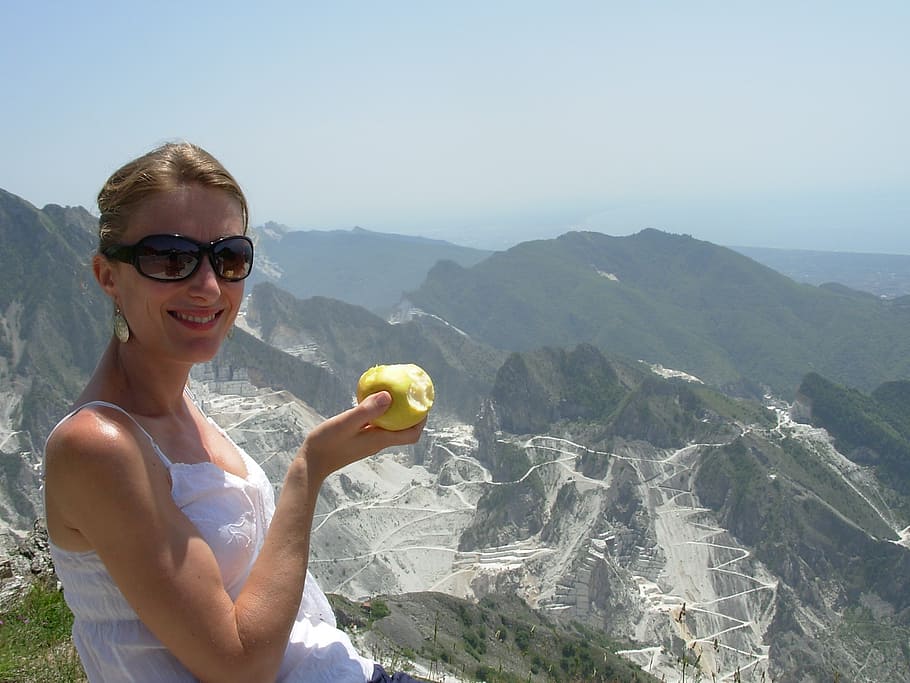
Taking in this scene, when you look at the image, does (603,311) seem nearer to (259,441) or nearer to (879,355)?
(879,355)

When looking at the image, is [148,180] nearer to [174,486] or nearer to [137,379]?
[137,379]

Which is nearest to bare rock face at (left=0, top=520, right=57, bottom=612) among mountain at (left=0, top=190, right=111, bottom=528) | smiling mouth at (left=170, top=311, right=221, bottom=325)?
smiling mouth at (left=170, top=311, right=221, bottom=325)

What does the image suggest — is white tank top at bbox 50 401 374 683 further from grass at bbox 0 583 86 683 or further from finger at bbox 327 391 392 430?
grass at bbox 0 583 86 683

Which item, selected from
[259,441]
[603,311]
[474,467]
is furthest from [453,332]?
[259,441]

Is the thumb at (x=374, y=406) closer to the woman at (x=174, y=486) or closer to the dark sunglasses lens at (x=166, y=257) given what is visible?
the woman at (x=174, y=486)

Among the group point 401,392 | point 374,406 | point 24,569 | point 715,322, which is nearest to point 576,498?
point 24,569

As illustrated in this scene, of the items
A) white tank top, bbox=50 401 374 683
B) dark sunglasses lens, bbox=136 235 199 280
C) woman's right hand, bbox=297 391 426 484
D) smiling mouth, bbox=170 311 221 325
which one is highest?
dark sunglasses lens, bbox=136 235 199 280
